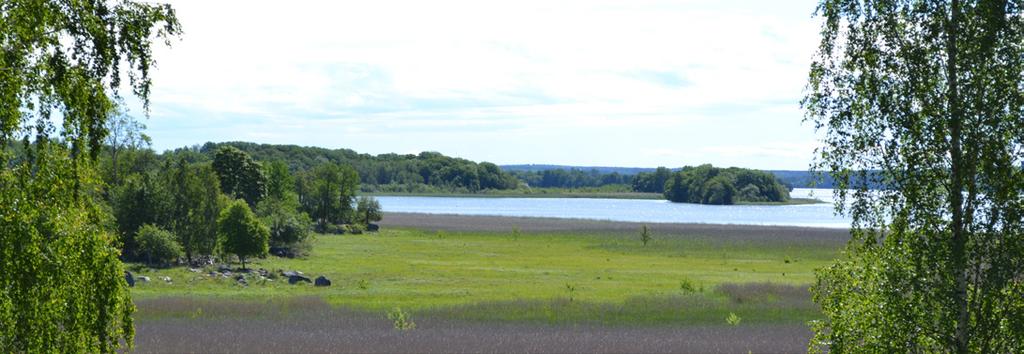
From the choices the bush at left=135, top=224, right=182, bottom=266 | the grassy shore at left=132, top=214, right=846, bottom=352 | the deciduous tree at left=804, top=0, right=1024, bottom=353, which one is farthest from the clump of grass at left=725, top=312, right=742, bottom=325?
the bush at left=135, top=224, right=182, bottom=266

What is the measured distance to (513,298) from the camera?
43.7m

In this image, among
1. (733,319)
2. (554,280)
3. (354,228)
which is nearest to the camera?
(733,319)

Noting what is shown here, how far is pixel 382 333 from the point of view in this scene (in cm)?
3027

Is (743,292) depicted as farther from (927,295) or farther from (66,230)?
(66,230)

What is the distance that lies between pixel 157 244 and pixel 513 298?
25638 mm

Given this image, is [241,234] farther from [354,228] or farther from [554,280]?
[354,228]

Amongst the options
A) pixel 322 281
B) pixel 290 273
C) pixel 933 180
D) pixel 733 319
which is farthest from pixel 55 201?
pixel 290 273

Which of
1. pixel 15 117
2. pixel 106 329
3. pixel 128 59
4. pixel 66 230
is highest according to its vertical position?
pixel 128 59

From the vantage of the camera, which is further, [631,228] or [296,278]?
[631,228]

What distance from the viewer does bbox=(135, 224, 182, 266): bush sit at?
55.5 meters

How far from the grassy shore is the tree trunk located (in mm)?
12839

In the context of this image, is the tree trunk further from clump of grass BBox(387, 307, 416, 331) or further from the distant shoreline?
the distant shoreline

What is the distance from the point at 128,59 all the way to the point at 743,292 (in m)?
38.5

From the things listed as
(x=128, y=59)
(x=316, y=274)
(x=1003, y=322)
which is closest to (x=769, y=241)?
(x=316, y=274)
